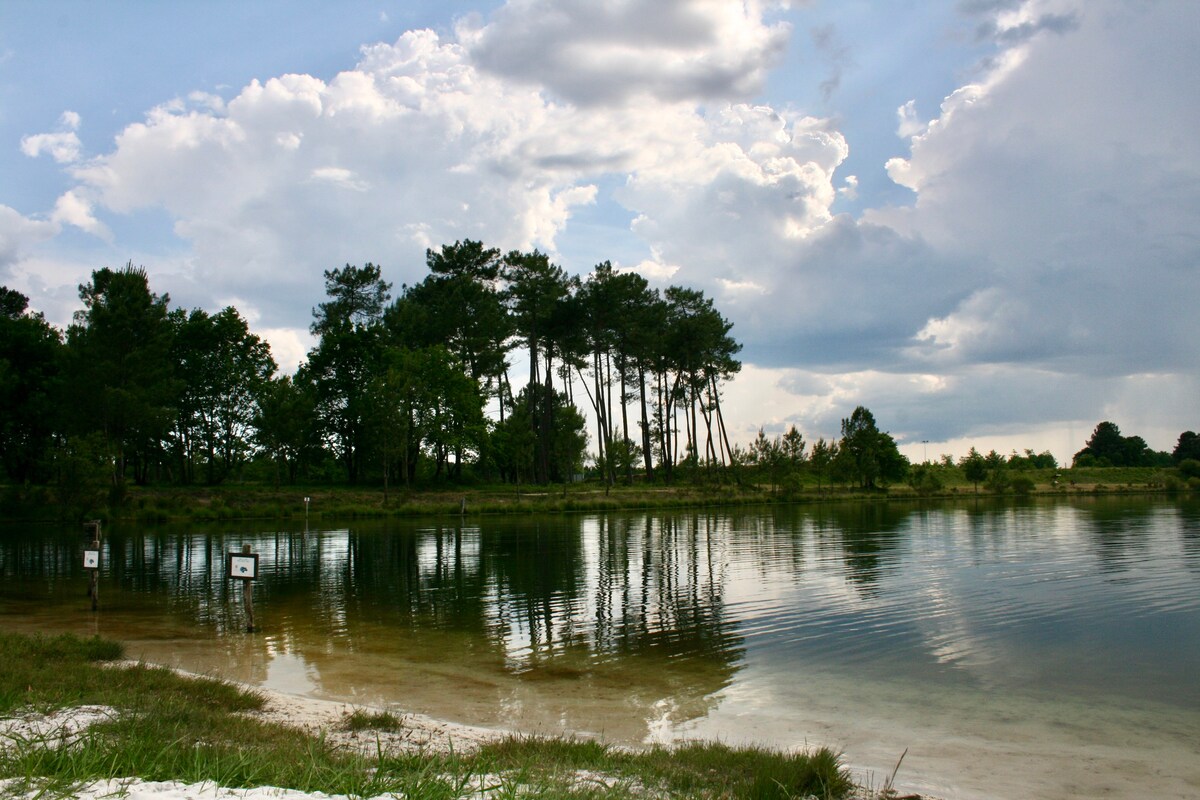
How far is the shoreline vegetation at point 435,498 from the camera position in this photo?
48.0 m

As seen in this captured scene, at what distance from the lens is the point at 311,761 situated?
5520 mm

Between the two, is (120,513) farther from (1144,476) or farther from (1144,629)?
(1144,476)

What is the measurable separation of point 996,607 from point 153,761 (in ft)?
52.1

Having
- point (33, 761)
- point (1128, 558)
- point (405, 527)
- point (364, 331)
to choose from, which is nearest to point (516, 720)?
point (33, 761)

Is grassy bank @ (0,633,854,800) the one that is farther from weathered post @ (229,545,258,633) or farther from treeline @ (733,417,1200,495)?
treeline @ (733,417,1200,495)

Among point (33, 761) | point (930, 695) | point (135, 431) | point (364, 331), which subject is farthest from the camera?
point (364, 331)

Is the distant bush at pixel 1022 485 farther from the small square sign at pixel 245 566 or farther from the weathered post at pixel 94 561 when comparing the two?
the weathered post at pixel 94 561

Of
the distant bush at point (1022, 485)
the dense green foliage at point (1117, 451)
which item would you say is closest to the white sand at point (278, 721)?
the distant bush at point (1022, 485)

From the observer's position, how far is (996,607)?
16.7 meters

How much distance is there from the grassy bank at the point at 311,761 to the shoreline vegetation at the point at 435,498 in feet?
122

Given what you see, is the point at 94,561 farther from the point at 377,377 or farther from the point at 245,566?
the point at 377,377

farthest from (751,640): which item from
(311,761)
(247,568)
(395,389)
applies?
(395,389)

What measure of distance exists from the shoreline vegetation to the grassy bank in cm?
3716

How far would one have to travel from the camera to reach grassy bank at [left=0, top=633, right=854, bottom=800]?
511 centimetres
